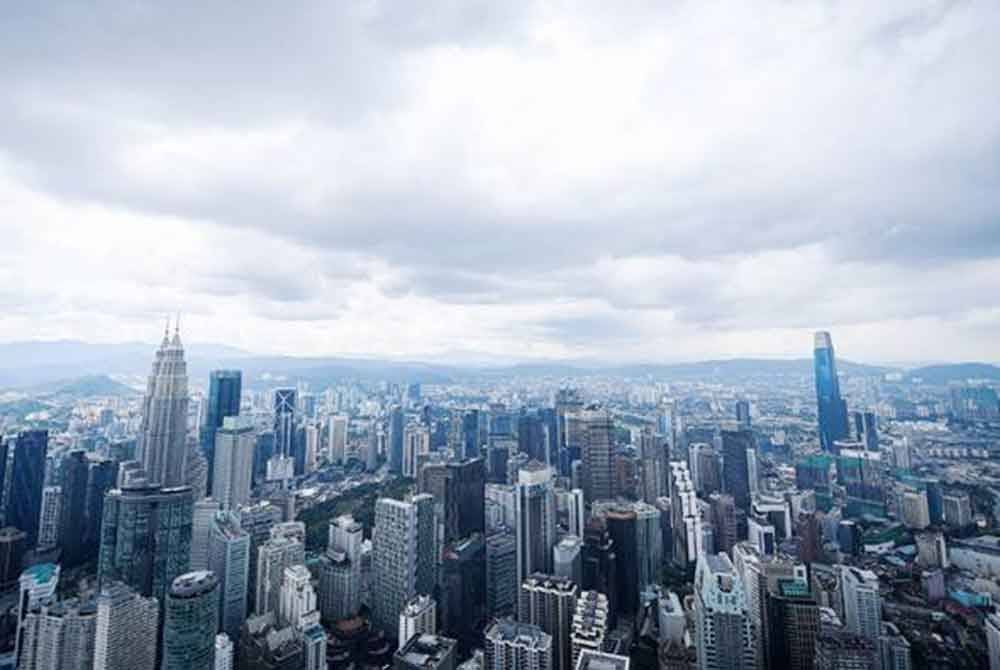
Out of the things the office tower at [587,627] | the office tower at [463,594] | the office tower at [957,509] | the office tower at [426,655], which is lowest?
the office tower at [463,594]

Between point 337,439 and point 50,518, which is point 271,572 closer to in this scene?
point 50,518

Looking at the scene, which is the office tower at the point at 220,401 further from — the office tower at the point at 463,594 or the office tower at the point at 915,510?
the office tower at the point at 915,510

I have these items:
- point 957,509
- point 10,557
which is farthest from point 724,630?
point 10,557

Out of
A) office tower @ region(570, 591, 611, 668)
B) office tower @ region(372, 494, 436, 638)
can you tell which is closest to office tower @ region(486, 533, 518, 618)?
office tower @ region(372, 494, 436, 638)

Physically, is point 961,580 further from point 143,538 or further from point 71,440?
point 71,440

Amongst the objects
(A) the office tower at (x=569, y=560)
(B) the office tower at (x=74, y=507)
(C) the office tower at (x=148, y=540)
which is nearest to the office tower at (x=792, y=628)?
(A) the office tower at (x=569, y=560)

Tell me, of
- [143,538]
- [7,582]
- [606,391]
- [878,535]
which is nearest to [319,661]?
[143,538]

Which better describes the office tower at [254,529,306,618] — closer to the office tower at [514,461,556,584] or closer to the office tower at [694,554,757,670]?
the office tower at [514,461,556,584]
